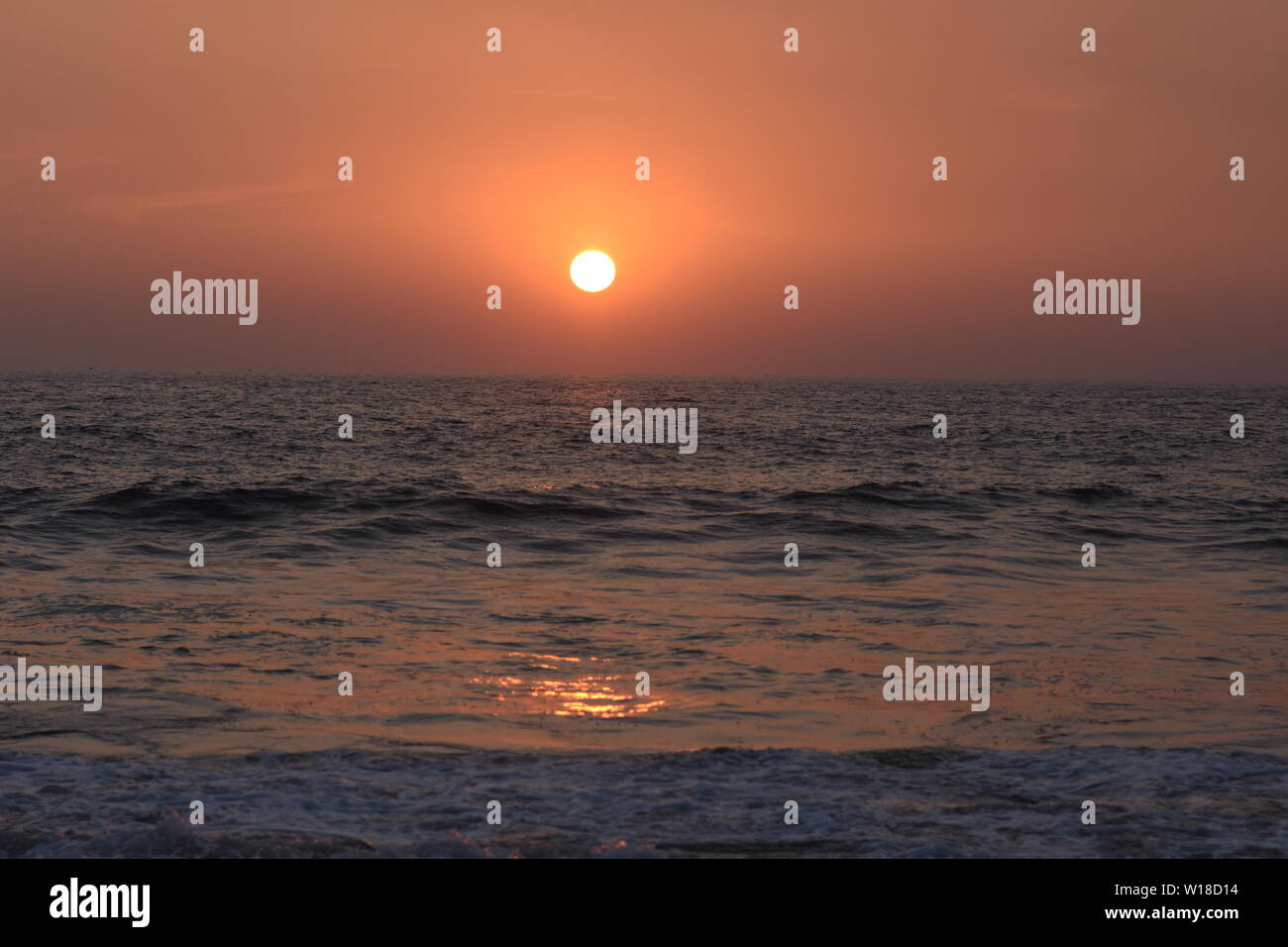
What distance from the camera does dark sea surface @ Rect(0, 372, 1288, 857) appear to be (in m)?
7.51

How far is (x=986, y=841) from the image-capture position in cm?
718

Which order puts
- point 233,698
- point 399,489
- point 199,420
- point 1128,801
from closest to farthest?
point 1128,801, point 233,698, point 399,489, point 199,420

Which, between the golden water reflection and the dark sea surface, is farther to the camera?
the golden water reflection

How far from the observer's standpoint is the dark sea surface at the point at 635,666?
296 inches

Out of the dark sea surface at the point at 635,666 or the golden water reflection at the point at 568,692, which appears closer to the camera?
the dark sea surface at the point at 635,666

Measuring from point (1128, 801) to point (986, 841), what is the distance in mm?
1370

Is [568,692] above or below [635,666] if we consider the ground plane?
below

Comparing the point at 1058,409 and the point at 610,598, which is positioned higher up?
the point at 1058,409

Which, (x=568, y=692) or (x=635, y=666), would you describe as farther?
(x=635, y=666)

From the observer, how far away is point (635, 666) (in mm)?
12141
